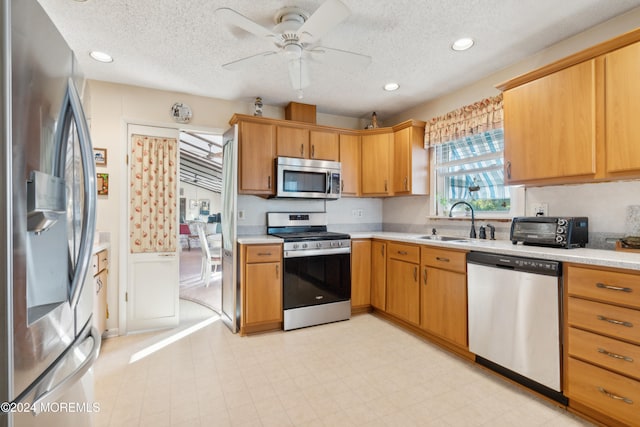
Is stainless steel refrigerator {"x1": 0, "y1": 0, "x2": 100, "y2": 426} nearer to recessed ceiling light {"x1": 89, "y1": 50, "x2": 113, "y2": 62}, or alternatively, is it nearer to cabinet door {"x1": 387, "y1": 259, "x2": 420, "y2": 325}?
recessed ceiling light {"x1": 89, "y1": 50, "x2": 113, "y2": 62}

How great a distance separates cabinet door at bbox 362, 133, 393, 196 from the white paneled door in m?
2.21

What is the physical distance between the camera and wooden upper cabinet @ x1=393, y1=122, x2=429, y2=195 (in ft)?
11.4

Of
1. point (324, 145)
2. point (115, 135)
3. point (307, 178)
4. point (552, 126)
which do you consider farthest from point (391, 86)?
point (115, 135)

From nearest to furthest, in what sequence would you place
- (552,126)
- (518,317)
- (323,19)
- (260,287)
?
1. (323,19)
2. (518,317)
3. (552,126)
4. (260,287)

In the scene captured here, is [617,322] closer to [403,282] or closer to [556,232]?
[556,232]

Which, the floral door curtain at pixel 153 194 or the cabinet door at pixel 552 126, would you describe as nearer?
the cabinet door at pixel 552 126

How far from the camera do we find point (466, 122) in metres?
3.00

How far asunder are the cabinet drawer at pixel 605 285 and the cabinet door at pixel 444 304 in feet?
2.47

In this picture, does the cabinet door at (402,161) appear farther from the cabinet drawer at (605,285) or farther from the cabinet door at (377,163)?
the cabinet drawer at (605,285)

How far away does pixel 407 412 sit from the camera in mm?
1789

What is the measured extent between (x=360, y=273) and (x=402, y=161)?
1.41 m

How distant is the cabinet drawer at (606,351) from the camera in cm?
151

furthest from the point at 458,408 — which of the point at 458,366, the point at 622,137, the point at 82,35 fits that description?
the point at 82,35

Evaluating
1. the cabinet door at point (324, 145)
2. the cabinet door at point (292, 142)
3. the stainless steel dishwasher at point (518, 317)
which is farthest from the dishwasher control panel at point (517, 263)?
the cabinet door at point (292, 142)
